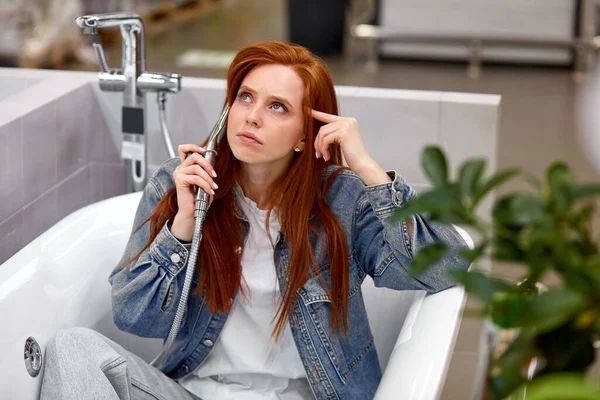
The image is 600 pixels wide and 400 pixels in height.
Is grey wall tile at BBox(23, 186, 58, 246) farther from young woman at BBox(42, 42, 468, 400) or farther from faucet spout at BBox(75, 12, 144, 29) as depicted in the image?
young woman at BBox(42, 42, 468, 400)

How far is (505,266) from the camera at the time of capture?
326 centimetres

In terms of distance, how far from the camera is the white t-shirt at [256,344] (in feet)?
5.70

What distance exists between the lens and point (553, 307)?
2.13 ft

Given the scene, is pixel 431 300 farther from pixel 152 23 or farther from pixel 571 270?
pixel 152 23

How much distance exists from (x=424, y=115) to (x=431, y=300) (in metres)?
0.81

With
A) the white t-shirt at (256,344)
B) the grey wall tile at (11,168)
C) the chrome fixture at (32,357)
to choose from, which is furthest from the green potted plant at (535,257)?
the grey wall tile at (11,168)

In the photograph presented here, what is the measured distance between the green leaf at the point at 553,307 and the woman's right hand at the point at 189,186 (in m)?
1.01

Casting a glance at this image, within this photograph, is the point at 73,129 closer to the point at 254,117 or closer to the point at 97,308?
the point at 97,308

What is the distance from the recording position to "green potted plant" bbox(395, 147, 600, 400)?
660 millimetres

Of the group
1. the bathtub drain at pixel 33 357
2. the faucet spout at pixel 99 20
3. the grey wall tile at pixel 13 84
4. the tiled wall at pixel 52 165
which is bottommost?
the bathtub drain at pixel 33 357

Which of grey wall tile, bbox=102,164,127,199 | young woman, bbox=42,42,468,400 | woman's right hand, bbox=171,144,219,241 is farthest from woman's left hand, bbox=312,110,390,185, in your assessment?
grey wall tile, bbox=102,164,127,199

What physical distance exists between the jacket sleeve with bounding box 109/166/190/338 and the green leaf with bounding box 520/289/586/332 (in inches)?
42.3

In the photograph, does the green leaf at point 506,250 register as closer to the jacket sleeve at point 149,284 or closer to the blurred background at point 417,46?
the jacket sleeve at point 149,284

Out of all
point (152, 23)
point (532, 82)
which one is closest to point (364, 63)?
point (532, 82)
